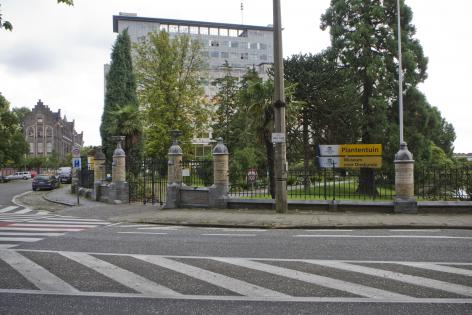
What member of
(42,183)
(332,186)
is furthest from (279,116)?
(42,183)

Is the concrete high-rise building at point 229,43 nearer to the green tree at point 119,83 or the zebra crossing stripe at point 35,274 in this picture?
the green tree at point 119,83

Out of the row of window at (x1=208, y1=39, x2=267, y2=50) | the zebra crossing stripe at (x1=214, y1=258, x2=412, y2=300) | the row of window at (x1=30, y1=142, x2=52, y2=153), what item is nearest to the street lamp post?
the zebra crossing stripe at (x1=214, y1=258, x2=412, y2=300)

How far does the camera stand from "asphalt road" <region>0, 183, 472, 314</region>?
15.8 feet

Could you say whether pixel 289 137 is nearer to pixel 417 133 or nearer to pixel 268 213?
pixel 417 133

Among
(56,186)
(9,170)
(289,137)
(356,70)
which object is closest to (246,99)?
(289,137)

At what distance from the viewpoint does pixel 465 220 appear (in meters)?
12.2

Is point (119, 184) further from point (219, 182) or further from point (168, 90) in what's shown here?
point (168, 90)

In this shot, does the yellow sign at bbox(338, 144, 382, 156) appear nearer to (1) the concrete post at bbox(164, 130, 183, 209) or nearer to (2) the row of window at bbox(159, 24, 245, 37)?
(1) the concrete post at bbox(164, 130, 183, 209)

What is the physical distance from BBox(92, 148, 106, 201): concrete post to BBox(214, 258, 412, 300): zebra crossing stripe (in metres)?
17.6

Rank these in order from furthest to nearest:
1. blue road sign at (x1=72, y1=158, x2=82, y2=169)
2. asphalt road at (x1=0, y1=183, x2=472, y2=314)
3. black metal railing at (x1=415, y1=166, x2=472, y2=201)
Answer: blue road sign at (x1=72, y1=158, x2=82, y2=169), black metal railing at (x1=415, y1=166, x2=472, y2=201), asphalt road at (x1=0, y1=183, x2=472, y2=314)

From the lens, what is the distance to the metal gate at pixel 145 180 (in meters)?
20.1

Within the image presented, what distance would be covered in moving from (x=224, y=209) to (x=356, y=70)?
17380 mm

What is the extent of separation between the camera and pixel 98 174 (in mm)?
23875

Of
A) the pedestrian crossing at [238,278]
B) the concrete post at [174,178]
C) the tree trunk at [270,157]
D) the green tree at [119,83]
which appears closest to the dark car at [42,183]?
the green tree at [119,83]
